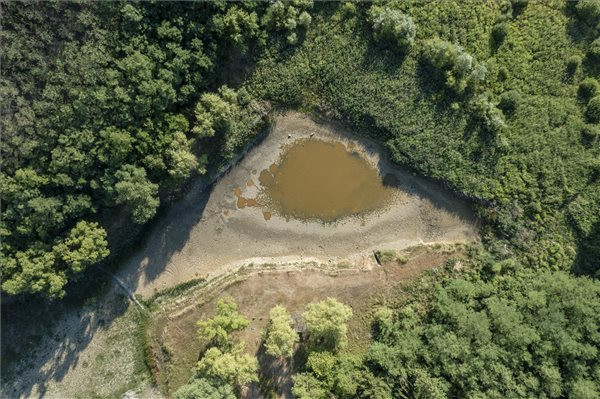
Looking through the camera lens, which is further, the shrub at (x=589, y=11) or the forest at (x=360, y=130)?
the shrub at (x=589, y=11)

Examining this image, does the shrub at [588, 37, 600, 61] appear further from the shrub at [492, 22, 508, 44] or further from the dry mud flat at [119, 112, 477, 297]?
the dry mud flat at [119, 112, 477, 297]

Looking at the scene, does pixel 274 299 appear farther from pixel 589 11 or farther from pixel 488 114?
pixel 589 11

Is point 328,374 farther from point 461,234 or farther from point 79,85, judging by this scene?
point 79,85

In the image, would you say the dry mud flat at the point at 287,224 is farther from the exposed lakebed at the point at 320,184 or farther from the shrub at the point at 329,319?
the shrub at the point at 329,319

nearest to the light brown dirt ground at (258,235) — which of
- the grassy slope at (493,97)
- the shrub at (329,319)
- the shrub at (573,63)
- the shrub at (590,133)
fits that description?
the grassy slope at (493,97)

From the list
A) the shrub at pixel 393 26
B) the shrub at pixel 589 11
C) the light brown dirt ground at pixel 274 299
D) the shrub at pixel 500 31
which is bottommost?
the light brown dirt ground at pixel 274 299

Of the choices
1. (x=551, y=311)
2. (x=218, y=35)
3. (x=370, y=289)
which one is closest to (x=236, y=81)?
(x=218, y=35)
